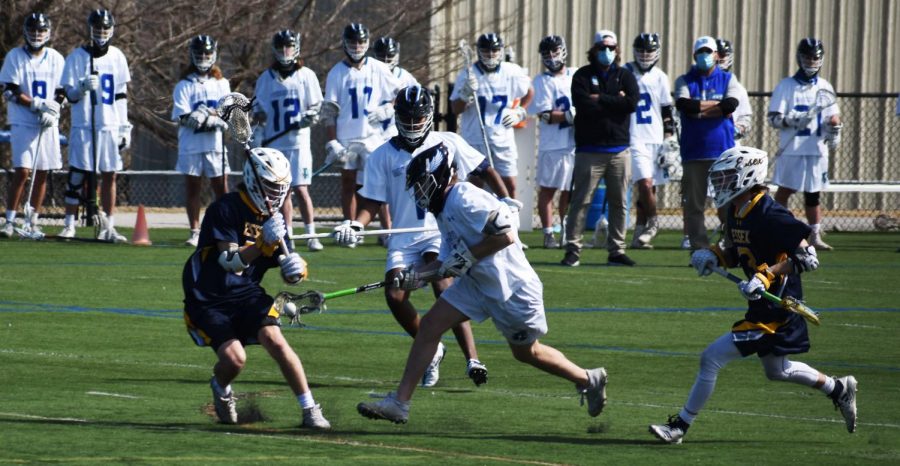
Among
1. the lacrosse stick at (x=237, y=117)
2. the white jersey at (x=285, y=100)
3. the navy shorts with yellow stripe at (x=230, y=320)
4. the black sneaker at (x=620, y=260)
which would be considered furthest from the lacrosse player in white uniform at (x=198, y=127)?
the navy shorts with yellow stripe at (x=230, y=320)

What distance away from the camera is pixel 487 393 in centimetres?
918

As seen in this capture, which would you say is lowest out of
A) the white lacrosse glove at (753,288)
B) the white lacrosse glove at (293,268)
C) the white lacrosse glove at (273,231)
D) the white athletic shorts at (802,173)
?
the white lacrosse glove at (753,288)

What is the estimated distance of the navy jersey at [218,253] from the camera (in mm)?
7938

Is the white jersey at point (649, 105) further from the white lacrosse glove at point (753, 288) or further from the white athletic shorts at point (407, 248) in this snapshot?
the white lacrosse glove at point (753, 288)

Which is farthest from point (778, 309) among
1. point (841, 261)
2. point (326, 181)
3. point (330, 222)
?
point (326, 181)

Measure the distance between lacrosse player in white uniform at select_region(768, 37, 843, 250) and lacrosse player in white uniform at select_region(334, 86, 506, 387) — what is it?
9.46m

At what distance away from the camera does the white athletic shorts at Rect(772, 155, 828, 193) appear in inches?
739

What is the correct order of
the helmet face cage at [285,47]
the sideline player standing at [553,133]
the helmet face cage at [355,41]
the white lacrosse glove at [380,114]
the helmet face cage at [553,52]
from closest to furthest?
1. the helmet face cage at [285,47]
2. the white lacrosse glove at [380,114]
3. the helmet face cage at [355,41]
4. the sideline player standing at [553,133]
5. the helmet face cage at [553,52]

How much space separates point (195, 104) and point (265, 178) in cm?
1028

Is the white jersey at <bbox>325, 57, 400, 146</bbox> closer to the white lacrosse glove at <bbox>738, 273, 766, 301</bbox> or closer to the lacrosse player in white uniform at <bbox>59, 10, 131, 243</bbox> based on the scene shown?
the lacrosse player in white uniform at <bbox>59, 10, 131, 243</bbox>

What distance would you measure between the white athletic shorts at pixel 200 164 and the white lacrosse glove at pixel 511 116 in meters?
3.20

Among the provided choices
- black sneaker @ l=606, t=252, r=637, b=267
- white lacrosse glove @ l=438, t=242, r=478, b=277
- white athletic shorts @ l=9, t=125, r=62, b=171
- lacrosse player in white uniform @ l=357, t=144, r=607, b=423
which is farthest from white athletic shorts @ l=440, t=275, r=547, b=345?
white athletic shorts @ l=9, t=125, r=62, b=171

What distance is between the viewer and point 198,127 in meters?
17.8

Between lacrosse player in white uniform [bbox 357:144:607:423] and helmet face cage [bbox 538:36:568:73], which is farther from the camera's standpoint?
helmet face cage [bbox 538:36:568:73]
